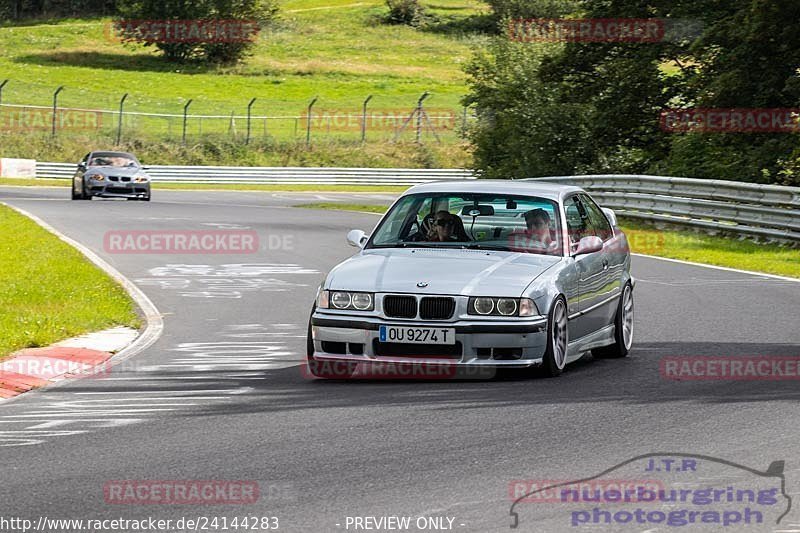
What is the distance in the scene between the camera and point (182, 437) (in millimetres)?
8047

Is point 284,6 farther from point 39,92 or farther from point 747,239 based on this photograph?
point 747,239

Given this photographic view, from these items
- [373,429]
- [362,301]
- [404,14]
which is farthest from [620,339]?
[404,14]

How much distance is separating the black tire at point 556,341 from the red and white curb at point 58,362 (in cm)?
354

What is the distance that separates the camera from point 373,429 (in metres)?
8.20

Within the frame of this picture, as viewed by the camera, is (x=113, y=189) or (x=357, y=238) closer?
(x=357, y=238)

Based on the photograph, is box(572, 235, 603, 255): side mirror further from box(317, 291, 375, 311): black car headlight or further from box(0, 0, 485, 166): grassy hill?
box(0, 0, 485, 166): grassy hill

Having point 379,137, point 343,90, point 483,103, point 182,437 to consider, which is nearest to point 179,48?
point 343,90

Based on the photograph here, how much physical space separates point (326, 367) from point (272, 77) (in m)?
82.2

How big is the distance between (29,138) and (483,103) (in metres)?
22.4

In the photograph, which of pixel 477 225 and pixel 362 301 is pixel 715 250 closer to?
pixel 477 225

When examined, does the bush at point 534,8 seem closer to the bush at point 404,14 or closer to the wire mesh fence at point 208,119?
the bush at point 404,14

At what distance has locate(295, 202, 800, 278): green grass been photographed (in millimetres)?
21245

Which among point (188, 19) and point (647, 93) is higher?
point (647, 93)

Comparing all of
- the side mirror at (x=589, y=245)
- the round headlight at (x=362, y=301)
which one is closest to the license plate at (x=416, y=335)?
the round headlight at (x=362, y=301)
